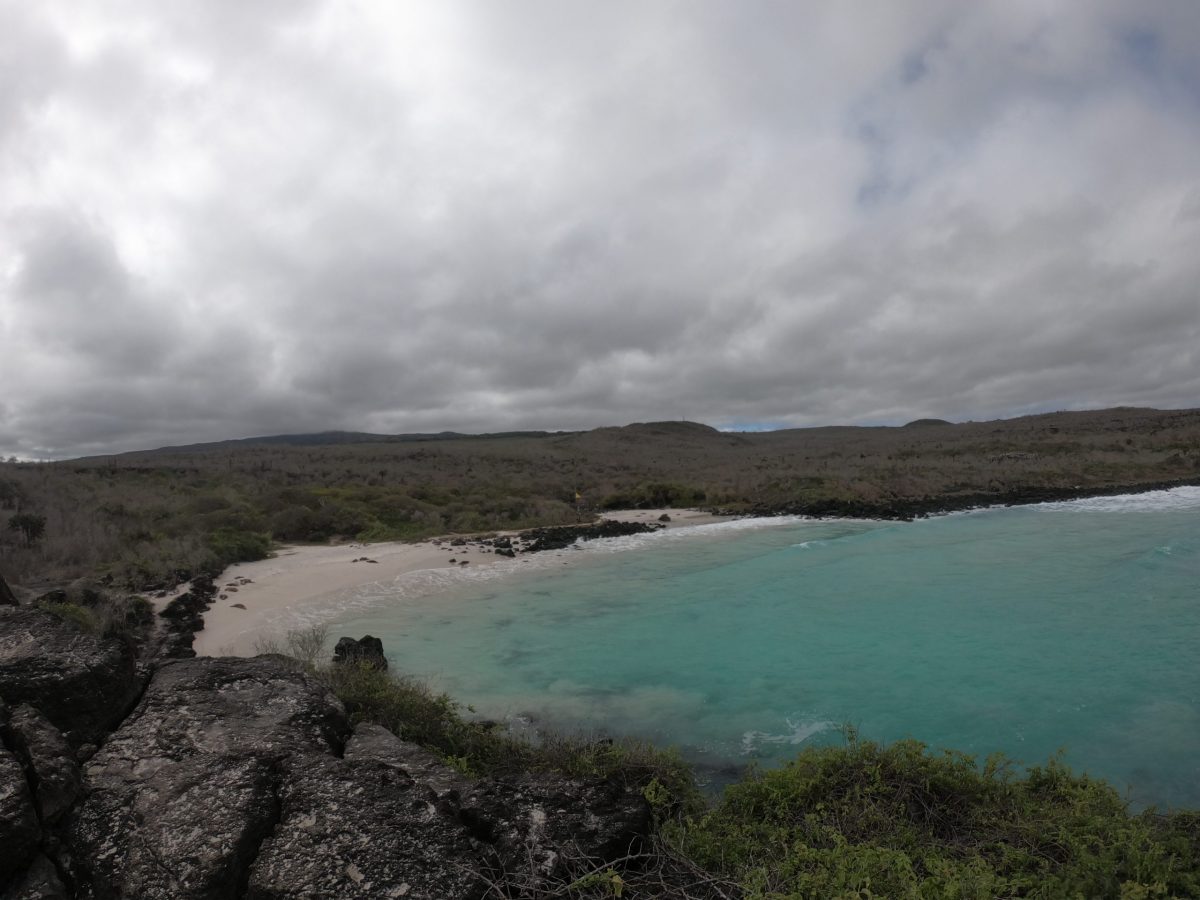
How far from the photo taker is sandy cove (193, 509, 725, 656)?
1212cm

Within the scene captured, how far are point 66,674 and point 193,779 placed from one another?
140cm

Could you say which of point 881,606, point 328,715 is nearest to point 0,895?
point 328,715

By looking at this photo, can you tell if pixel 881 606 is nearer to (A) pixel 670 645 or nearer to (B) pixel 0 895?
(A) pixel 670 645

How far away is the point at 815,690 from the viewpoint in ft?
34.0

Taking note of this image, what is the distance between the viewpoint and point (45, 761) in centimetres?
381

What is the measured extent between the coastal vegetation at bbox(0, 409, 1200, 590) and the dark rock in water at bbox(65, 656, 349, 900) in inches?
466

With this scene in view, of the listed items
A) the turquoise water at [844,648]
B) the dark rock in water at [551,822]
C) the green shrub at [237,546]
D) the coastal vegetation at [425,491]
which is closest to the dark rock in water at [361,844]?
the dark rock in water at [551,822]

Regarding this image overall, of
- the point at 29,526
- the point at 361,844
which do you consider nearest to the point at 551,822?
the point at 361,844

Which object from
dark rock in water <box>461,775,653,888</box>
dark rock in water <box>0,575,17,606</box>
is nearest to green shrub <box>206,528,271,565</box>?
dark rock in water <box>0,575,17,606</box>

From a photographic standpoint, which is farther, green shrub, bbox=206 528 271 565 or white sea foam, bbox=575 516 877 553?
white sea foam, bbox=575 516 877 553

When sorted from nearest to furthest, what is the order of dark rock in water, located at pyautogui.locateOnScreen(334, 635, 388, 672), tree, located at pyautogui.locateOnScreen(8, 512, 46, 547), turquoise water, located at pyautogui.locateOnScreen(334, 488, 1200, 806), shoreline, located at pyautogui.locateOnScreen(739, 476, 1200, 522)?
turquoise water, located at pyautogui.locateOnScreen(334, 488, 1200, 806), dark rock in water, located at pyautogui.locateOnScreen(334, 635, 388, 672), tree, located at pyautogui.locateOnScreen(8, 512, 46, 547), shoreline, located at pyautogui.locateOnScreen(739, 476, 1200, 522)

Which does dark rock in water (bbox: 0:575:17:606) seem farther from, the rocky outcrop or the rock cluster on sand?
the rocky outcrop

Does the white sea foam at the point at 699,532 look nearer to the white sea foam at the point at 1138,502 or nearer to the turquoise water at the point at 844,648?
the turquoise water at the point at 844,648

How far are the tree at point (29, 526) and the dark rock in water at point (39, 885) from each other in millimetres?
17249
